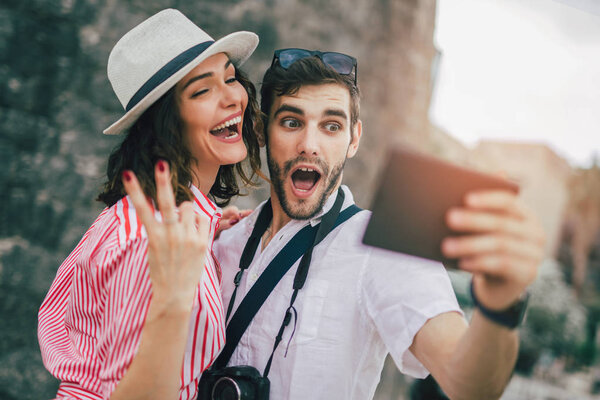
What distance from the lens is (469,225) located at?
46.8 inches

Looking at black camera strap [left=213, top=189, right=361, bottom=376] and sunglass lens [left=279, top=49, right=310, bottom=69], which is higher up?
sunglass lens [left=279, top=49, right=310, bottom=69]

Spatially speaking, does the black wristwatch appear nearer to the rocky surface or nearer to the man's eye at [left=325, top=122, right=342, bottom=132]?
the man's eye at [left=325, top=122, right=342, bottom=132]

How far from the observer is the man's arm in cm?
115

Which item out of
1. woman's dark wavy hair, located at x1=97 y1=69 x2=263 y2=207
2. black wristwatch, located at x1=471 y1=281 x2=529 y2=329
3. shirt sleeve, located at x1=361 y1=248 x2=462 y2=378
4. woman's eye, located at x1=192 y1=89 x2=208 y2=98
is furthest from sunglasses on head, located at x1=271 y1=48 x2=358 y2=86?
black wristwatch, located at x1=471 y1=281 x2=529 y2=329

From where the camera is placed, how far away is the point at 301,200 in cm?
223

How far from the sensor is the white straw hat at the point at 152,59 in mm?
1986

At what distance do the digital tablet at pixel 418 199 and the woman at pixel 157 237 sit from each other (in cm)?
58

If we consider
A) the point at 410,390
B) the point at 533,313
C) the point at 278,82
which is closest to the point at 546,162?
the point at 533,313

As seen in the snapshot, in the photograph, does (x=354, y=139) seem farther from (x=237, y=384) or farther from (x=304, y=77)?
(x=237, y=384)

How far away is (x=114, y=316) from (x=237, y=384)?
0.56 meters

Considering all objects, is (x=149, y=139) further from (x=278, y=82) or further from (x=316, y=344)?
(x=316, y=344)

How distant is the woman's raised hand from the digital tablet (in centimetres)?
57

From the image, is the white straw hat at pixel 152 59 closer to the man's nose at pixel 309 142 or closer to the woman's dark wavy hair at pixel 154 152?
the woman's dark wavy hair at pixel 154 152

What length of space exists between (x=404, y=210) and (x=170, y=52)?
4.25 ft
